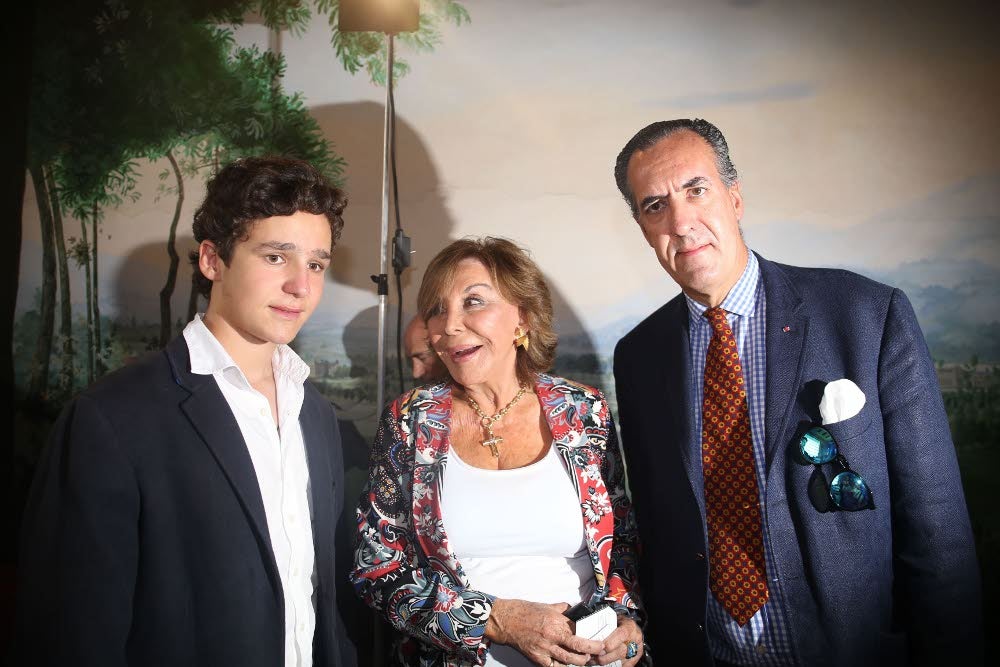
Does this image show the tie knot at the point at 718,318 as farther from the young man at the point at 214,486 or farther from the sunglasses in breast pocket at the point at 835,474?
the young man at the point at 214,486

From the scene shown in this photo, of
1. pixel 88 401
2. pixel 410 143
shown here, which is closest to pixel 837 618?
pixel 88 401

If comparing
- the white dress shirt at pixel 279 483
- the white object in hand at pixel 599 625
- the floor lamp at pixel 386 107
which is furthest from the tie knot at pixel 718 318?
the floor lamp at pixel 386 107

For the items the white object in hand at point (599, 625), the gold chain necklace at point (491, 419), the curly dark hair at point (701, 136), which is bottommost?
A: the white object in hand at point (599, 625)

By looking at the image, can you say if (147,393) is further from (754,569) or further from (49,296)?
(49,296)

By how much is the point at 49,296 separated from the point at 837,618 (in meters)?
3.29

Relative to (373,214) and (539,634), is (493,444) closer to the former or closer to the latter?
(539,634)

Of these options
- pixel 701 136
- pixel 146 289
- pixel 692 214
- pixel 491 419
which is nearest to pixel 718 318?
pixel 692 214

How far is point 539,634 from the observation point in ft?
5.88

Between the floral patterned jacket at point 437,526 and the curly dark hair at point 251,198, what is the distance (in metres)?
0.71

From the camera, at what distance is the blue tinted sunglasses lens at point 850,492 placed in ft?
5.27

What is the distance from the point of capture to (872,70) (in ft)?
8.38

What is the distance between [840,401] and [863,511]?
294mm

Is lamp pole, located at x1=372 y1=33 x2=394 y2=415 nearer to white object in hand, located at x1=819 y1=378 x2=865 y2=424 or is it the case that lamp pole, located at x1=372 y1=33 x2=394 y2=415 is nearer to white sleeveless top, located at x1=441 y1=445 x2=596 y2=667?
white sleeveless top, located at x1=441 y1=445 x2=596 y2=667

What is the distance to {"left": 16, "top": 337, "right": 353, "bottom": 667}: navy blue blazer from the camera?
1389 mm
